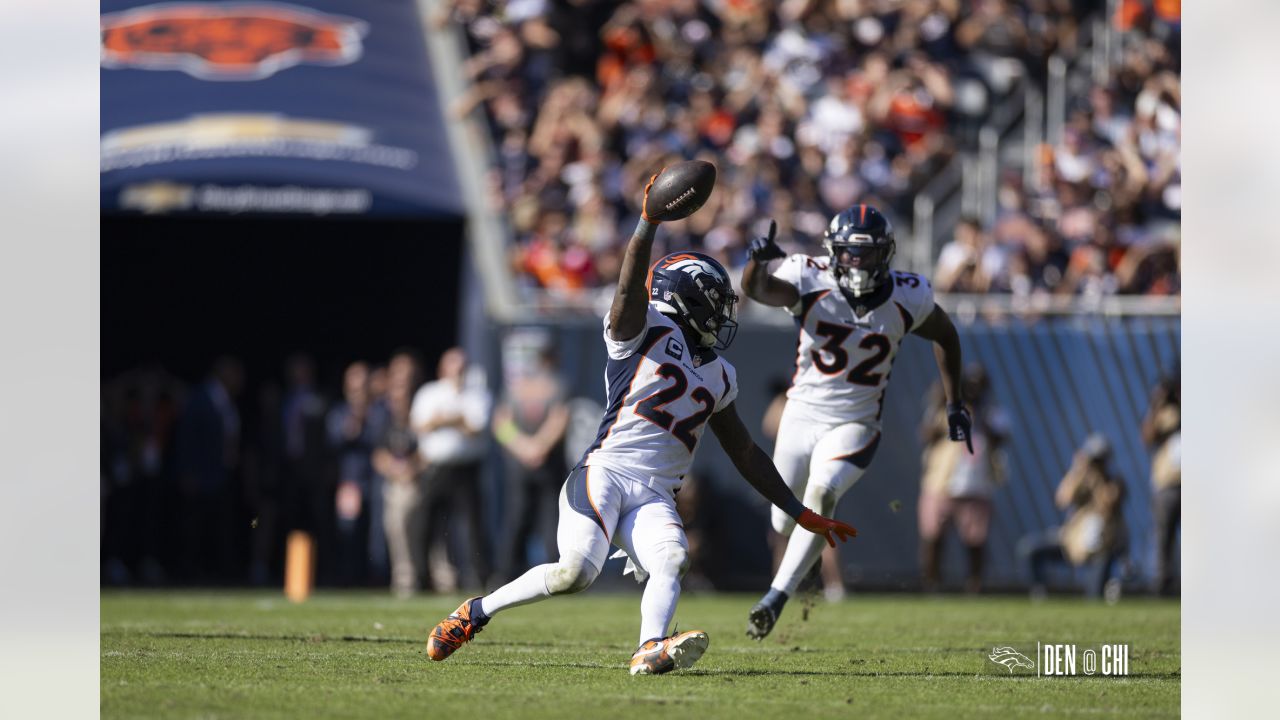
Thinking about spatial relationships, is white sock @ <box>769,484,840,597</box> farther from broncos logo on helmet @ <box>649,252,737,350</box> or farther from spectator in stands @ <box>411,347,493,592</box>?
spectator in stands @ <box>411,347,493,592</box>

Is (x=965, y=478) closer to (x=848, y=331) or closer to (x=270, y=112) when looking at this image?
(x=848, y=331)

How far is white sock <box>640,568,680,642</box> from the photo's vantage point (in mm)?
6891

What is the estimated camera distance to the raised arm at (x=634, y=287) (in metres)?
6.65

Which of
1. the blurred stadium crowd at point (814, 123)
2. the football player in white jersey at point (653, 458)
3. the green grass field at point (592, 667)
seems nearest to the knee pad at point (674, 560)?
the football player in white jersey at point (653, 458)

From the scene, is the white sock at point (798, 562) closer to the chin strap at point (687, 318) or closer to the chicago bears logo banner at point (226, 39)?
the chin strap at point (687, 318)

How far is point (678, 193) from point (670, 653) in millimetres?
1757

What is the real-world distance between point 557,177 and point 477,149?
1186mm

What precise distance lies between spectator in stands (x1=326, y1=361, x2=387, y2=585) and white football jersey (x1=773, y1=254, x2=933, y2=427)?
658 centimetres

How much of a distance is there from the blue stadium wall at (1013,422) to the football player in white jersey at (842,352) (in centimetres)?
517

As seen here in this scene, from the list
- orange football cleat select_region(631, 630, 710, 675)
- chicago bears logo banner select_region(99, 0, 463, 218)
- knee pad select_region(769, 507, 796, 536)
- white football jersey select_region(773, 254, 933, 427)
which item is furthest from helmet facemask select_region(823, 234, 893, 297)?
chicago bears logo banner select_region(99, 0, 463, 218)

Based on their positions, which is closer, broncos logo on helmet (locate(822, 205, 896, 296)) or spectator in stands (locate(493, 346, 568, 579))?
broncos logo on helmet (locate(822, 205, 896, 296))

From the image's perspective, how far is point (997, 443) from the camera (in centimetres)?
1438
